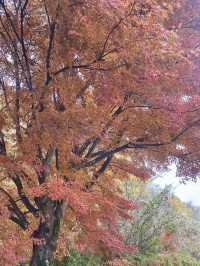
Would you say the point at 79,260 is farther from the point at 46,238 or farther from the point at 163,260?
the point at 46,238

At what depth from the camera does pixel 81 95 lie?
6.59 m

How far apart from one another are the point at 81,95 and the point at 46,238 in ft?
8.60

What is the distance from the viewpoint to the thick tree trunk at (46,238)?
7.35 metres

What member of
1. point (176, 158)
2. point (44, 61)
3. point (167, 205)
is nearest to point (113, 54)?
point (44, 61)

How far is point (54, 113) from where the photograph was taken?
228 inches

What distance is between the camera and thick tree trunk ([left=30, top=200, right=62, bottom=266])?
7352mm

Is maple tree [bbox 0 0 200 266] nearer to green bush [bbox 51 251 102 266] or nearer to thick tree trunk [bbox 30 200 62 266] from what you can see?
thick tree trunk [bbox 30 200 62 266]

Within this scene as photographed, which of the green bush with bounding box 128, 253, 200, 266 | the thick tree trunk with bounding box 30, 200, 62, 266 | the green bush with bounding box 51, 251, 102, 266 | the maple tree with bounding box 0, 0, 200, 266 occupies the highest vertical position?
the maple tree with bounding box 0, 0, 200, 266

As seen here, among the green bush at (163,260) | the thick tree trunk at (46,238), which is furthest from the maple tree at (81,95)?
A: the green bush at (163,260)

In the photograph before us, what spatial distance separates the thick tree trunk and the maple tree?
0.06ft

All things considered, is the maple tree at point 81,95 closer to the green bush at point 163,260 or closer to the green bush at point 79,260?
the green bush at point 79,260

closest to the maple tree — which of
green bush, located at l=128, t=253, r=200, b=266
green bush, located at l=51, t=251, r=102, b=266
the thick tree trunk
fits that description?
the thick tree trunk

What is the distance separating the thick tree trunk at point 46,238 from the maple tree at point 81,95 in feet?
0.06

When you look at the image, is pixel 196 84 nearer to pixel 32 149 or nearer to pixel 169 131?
pixel 169 131
